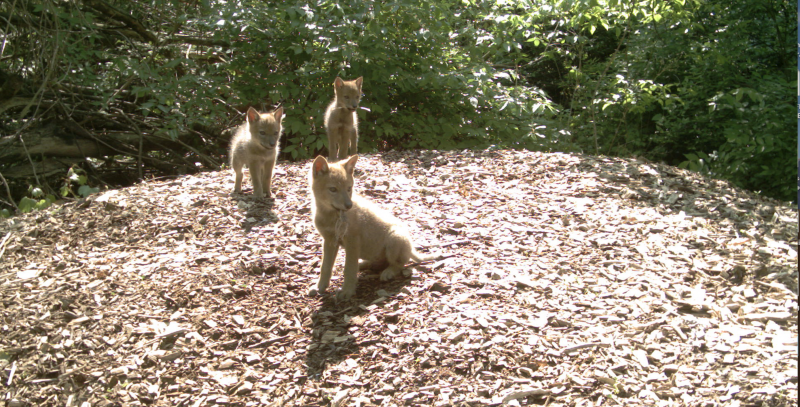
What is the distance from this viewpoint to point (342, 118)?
304 inches

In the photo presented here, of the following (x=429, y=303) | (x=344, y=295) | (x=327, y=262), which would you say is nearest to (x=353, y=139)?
(x=327, y=262)

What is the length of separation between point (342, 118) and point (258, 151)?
63.6 inches

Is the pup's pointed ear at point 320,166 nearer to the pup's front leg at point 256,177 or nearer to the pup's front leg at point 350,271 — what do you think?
the pup's front leg at point 350,271

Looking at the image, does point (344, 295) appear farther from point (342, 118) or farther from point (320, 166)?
point (342, 118)

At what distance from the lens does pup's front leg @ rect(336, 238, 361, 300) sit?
4.46 metres

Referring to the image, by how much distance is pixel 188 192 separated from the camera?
21.2 ft

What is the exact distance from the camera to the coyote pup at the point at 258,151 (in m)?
6.43

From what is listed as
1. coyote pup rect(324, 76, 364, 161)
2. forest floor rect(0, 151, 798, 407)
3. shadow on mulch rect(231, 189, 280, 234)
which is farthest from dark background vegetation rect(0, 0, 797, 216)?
forest floor rect(0, 151, 798, 407)

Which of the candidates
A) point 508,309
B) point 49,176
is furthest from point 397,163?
point 49,176

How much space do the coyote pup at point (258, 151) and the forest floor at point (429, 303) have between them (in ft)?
0.84

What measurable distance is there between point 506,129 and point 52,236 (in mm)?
6139

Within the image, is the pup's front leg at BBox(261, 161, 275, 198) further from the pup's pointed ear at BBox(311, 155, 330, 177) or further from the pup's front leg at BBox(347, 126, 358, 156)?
the pup's pointed ear at BBox(311, 155, 330, 177)

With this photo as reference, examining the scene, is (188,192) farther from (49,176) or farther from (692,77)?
(692,77)

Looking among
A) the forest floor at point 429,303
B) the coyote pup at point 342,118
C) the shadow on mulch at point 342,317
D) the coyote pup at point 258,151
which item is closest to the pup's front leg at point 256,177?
the coyote pup at point 258,151
